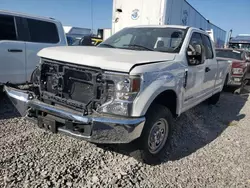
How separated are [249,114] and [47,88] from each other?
5259mm

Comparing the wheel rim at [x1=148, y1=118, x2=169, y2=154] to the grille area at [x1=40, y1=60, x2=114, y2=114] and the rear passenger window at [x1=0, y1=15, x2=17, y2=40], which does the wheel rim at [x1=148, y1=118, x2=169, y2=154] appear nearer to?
the grille area at [x1=40, y1=60, x2=114, y2=114]

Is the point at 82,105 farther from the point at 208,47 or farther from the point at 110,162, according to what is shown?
the point at 208,47

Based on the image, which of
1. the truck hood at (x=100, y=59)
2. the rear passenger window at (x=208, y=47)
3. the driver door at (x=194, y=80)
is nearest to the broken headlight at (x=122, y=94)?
the truck hood at (x=100, y=59)

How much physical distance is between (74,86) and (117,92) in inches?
27.0

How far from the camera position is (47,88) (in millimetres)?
3332

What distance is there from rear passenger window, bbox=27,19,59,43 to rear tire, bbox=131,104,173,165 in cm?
368

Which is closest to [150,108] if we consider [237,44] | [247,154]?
[247,154]

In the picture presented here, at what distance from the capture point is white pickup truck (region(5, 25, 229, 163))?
104 inches

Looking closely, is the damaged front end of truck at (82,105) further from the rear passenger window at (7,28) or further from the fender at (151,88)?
the rear passenger window at (7,28)

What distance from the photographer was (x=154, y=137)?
3250mm

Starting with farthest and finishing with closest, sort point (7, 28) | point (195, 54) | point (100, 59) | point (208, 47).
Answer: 1. point (208, 47)
2. point (7, 28)
3. point (195, 54)
4. point (100, 59)

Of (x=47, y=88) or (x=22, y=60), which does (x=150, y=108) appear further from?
(x=22, y=60)

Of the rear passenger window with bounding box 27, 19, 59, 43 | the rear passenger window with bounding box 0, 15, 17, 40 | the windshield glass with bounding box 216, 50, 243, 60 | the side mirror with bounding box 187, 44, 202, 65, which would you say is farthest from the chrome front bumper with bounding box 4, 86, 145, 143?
the windshield glass with bounding box 216, 50, 243, 60

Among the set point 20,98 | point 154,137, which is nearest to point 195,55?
point 154,137
